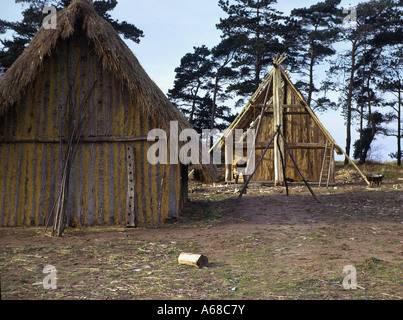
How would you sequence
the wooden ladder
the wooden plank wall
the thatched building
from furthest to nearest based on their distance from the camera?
1. the wooden plank wall
2. the wooden ladder
3. the thatched building

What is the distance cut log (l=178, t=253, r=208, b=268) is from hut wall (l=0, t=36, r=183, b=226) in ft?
12.8

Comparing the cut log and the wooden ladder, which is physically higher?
the wooden ladder

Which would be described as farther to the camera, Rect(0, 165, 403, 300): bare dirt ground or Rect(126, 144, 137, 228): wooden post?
Rect(126, 144, 137, 228): wooden post

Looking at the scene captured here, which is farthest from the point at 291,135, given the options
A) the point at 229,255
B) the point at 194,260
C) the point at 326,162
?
the point at 194,260

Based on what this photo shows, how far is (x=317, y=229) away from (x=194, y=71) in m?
25.9

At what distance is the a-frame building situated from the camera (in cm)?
1950

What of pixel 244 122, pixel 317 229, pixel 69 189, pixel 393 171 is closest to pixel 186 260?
pixel 317 229

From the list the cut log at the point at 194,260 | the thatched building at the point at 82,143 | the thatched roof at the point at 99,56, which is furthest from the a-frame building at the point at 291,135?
the cut log at the point at 194,260

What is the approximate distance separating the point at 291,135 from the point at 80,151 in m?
13.0

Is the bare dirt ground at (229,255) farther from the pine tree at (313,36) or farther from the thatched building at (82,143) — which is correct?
the pine tree at (313,36)

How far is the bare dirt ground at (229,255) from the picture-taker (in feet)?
17.6

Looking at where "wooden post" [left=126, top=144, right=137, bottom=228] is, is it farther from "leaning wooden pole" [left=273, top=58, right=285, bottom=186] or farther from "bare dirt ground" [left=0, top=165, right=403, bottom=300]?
"leaning wooden pole" [left=273, top=58, right=285, bottom=186]

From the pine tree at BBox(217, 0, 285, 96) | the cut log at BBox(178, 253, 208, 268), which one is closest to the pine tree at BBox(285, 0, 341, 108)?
the pine tree at BBox(217, 0, 285, 96)

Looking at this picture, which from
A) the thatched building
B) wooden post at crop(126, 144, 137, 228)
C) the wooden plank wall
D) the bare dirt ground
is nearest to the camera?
the bare dirt ground
